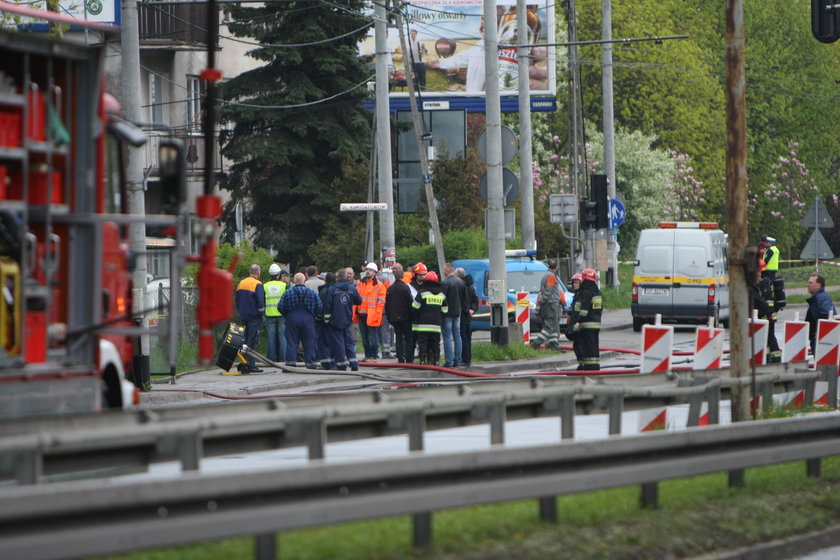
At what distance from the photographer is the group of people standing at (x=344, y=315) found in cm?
2511

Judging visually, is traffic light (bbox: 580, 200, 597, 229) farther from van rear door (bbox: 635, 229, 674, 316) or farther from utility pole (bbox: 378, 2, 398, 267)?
utility pole (bbox: 378, 2, 398, 267)

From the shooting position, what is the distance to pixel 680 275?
3400cm

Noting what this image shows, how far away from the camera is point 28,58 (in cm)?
902

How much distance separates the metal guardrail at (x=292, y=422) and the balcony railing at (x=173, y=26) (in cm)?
3312

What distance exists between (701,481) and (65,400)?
4656 millimetres

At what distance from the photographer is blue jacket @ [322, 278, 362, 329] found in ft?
81.9

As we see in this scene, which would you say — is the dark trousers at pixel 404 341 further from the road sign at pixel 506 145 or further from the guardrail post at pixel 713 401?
the guardrail post at pixel 713 401

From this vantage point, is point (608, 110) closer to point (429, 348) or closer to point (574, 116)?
point (574, 116)

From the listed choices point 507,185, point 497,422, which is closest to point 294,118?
point 507,185

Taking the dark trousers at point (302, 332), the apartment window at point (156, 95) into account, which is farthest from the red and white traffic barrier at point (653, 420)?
the apartment window at point (156, 95)

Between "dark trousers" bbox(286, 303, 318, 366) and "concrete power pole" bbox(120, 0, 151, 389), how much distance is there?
374 centimetres

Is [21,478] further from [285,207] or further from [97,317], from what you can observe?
[285,207]

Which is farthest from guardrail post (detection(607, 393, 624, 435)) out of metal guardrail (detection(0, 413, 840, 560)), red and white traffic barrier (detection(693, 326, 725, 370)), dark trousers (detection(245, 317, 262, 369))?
dark trousers (detection(245, 317, 262, 369))

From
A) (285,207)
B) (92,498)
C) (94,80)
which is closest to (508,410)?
(94,80)
